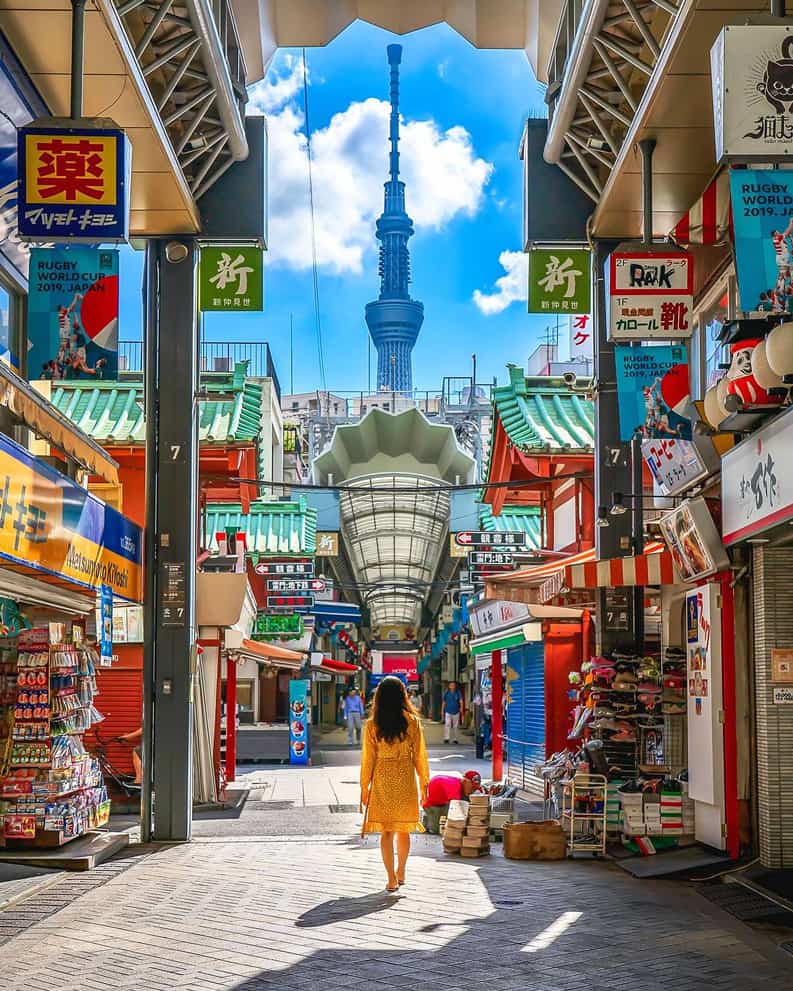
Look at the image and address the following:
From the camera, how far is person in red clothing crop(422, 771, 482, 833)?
575 inches

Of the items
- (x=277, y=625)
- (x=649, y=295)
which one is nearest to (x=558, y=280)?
(x=649, y=295)

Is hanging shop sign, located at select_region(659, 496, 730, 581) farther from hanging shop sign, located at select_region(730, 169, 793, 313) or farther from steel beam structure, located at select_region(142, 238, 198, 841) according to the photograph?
steel beam structure, located at select_region(142, 238, 198, 841)

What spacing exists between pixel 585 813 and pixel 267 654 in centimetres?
1344

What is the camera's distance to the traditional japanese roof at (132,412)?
2295 cm

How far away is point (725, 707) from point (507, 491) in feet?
51.8

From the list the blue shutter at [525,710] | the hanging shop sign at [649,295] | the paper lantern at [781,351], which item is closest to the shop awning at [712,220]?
the hanging shop sign at [649,295]

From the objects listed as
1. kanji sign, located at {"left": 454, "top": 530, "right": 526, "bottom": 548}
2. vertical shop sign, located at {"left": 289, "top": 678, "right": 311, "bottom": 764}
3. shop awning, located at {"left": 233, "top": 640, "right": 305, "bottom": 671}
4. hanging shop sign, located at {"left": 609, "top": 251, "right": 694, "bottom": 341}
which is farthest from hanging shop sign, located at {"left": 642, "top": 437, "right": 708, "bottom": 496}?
vertical shop sign, located at {"left": 289, "top": 678, "right": 311, "bottom": 764}

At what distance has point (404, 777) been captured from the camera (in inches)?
424

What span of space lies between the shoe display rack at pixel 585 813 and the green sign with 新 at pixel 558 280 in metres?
5.55

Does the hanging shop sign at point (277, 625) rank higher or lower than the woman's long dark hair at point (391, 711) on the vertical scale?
higher

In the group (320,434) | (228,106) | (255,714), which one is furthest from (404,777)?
(320,434)

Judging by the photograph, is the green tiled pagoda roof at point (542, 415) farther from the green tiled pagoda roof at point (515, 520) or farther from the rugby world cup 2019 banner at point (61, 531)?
the green tiled pagoda roof at point (515, 520)

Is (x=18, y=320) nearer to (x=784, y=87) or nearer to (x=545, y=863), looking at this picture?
(x=545, y=863)

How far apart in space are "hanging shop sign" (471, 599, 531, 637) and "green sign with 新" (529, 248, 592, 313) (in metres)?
5.81
